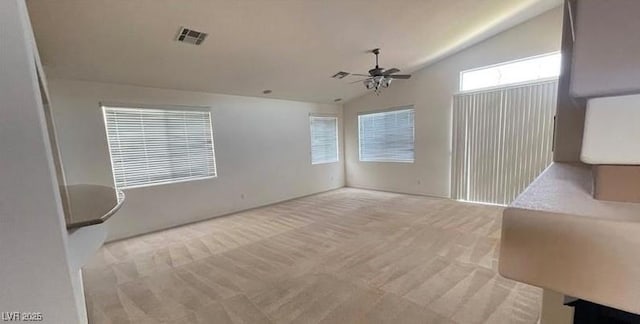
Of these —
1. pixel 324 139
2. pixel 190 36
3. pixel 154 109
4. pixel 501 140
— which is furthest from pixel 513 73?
pixel 154 109

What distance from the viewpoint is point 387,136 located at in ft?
21.7

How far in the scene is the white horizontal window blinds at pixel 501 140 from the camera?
4.37 metres

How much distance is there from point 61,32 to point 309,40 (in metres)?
2.70

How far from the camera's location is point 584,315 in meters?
0.57

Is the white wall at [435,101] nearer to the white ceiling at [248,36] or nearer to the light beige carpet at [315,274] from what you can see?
the white ceiling at [248,36]

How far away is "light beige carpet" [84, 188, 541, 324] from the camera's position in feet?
7.08

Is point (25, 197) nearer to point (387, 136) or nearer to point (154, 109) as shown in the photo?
point (154, 109)

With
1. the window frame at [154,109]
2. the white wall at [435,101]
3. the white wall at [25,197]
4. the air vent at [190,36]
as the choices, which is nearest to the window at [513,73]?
the white wall at [435,101]

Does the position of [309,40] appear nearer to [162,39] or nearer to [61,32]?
[162,39]

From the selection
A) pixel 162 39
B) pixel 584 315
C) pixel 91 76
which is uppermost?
pixel 162 39

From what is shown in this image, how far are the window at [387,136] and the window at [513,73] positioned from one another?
129 cm

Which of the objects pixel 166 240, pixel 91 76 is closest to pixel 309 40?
pixel 91 76

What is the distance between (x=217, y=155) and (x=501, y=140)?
5.35 meters

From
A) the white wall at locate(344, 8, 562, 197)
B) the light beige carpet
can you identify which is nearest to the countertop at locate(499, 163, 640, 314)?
the light beige carpet
